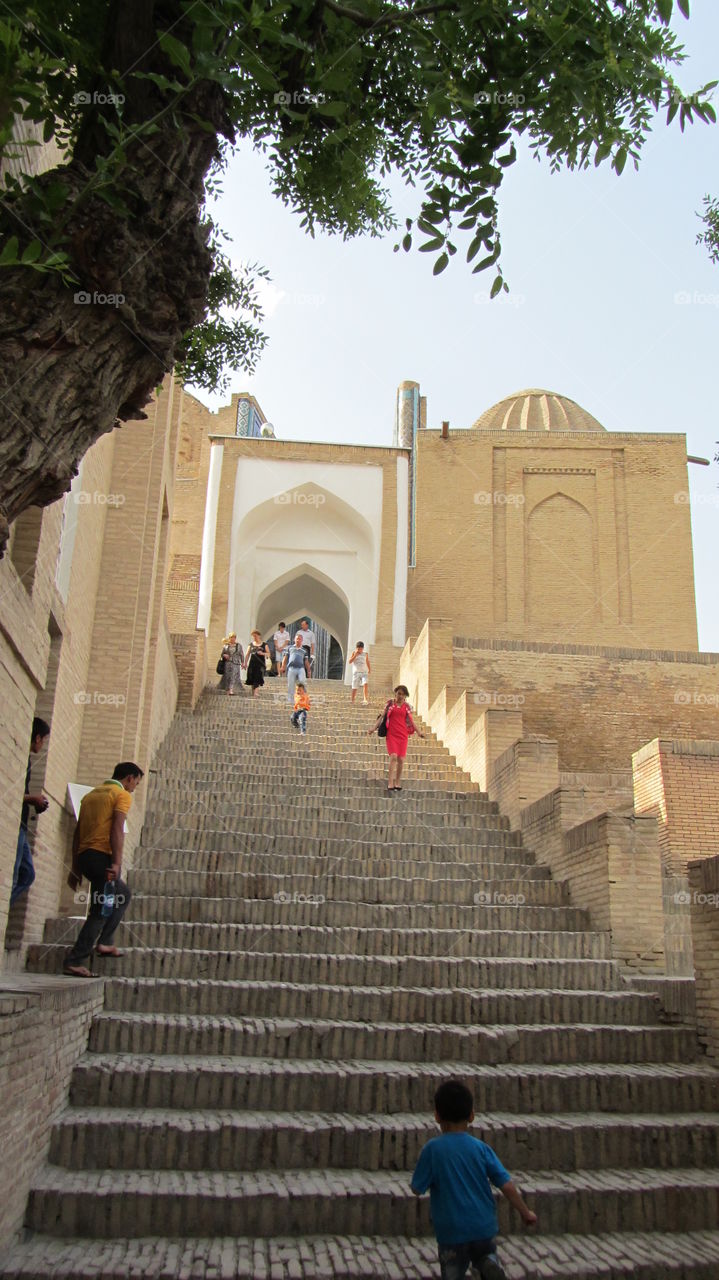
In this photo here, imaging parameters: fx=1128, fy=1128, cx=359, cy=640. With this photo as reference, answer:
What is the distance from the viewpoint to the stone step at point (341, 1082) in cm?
491

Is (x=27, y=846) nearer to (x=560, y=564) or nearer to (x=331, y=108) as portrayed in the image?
(x=331, y=108)

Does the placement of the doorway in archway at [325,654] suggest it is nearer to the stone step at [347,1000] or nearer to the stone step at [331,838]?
the stone step at [331,838]

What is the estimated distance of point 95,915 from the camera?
606cm

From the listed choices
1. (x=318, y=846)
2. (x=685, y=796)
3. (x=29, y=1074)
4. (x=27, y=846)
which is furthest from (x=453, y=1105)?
(x=685, y=796)

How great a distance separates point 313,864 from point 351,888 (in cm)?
44

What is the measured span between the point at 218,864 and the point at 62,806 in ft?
3.82

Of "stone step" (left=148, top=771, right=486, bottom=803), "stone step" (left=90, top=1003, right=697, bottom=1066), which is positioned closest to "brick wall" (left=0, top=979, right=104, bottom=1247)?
"stone step" (left=90, top=1003, right=697, bottom=1066)

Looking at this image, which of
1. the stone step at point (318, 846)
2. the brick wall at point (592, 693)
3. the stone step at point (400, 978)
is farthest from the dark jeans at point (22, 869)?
the brick wall at point (592, 693)

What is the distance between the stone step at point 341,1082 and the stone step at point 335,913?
1571mm

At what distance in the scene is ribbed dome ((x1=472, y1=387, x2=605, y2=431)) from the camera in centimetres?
3048

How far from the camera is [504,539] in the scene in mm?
26578

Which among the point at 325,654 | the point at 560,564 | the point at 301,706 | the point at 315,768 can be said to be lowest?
the point at 315,768

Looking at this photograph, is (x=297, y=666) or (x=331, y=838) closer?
(x=331, y=838)

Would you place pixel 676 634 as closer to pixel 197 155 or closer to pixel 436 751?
pixel 436 751
